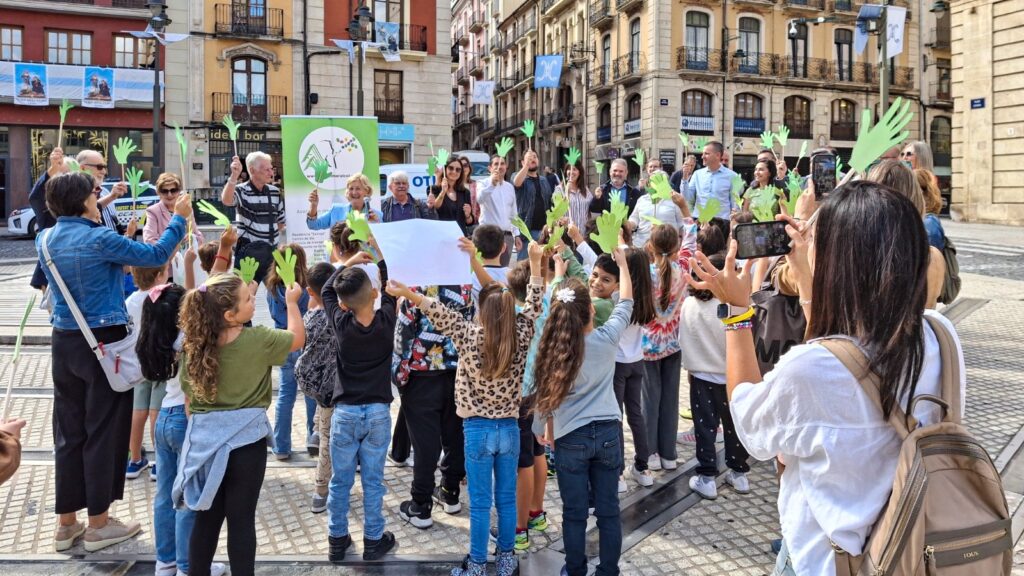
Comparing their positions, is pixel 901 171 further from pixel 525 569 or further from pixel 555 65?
pixel 555 65

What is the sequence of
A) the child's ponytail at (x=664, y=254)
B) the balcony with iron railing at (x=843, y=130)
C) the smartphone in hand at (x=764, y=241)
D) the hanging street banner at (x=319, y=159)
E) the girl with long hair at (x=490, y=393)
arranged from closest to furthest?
the smartphone in hand at (x=764, y=241), the girl with long hair at (x=490, y=393), the child's ponytail at (x=664, y=254), the hanging street banner at (x=319, y=159), the balcony with iron railing at (x=843, y=130)

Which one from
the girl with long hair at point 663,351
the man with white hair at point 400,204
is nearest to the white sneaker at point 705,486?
the girl with long hair at point 663,351

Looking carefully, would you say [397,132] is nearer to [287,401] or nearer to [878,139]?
[287,401]

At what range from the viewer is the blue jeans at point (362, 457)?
3625 millimetres

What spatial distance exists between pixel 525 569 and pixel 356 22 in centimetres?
1878

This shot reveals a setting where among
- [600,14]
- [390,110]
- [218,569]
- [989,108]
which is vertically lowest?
[218,569]

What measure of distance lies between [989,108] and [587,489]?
23748mm

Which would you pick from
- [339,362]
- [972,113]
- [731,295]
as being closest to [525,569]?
[339,362]

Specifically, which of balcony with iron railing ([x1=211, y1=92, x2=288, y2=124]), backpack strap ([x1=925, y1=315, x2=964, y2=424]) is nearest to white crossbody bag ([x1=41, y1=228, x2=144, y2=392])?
backpack strap ([x1=925, y1=315, x2=964, y2=424])

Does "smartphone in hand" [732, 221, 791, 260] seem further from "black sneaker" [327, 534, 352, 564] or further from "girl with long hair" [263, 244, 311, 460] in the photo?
"girl with long hair" [263, 244, 311, 460]

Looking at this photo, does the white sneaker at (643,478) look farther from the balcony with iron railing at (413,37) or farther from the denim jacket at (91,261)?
the balcony with iron railing at (413,37)

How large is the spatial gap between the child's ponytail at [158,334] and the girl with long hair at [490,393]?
101cm

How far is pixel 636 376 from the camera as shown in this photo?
4.62 meters

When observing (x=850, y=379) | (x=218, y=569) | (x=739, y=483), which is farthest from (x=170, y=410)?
(x=739, y=483)
